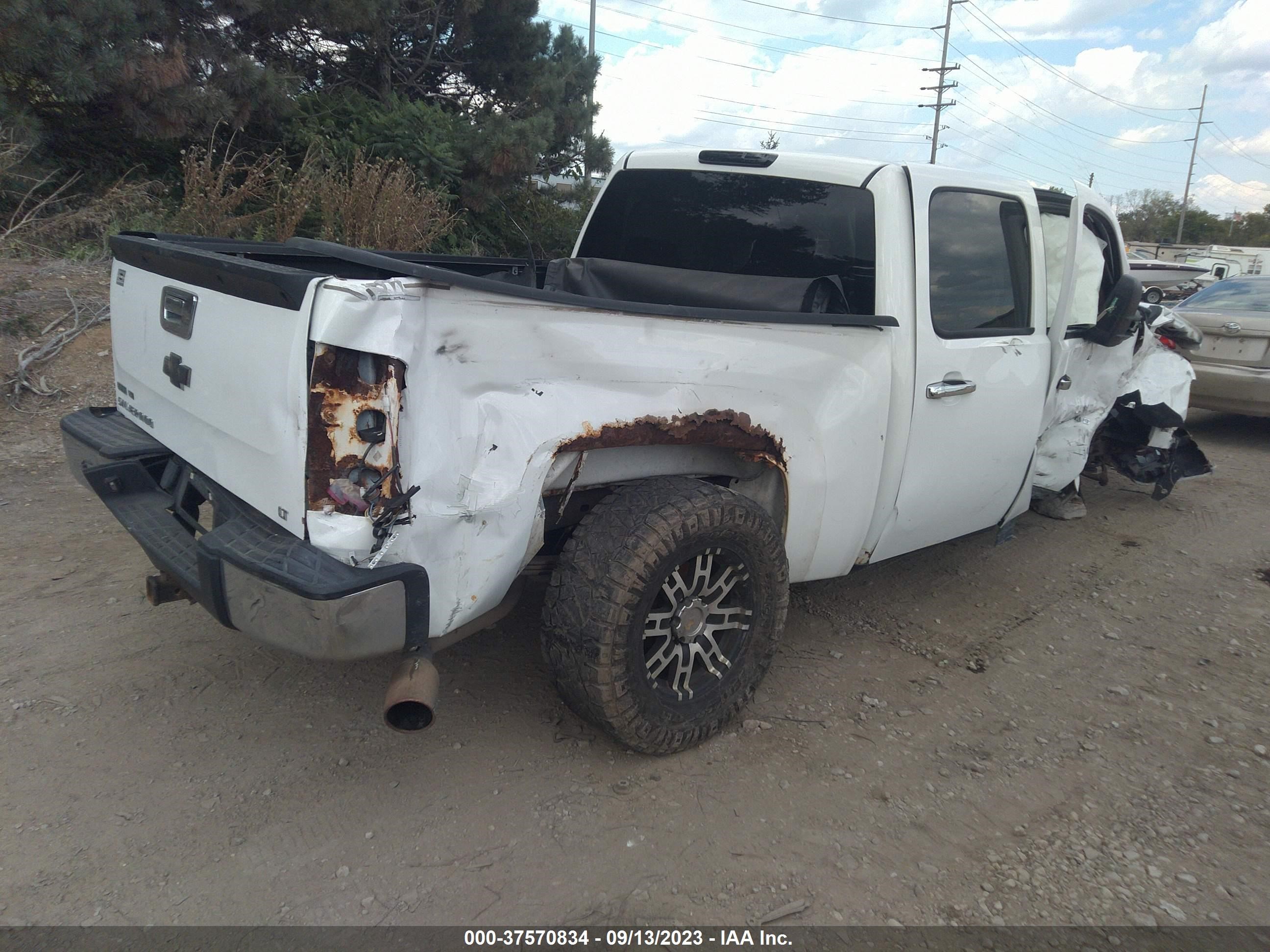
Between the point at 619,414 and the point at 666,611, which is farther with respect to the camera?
the point at 666,611

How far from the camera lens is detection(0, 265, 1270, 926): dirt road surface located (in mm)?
2309

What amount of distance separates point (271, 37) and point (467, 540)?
34.0ft

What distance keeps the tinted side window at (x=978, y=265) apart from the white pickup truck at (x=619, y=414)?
0.06 feet

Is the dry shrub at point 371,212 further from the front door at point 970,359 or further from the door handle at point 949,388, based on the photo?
the door handle at point 949,388

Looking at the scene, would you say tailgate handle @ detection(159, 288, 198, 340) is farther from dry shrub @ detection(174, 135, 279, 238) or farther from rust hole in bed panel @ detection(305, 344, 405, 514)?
dry shrub @ detection(174, 135, 279, 238)

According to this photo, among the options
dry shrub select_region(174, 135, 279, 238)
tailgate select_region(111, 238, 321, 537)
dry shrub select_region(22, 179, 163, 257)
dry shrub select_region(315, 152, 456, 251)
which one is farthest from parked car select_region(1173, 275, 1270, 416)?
dry shrub select_region(22, 179, 163, 257)

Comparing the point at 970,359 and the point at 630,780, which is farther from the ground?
the point at 970,359

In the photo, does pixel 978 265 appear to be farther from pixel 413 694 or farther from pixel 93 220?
pixel 93 220

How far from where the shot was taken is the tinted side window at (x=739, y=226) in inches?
135

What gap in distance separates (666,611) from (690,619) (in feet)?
0.31

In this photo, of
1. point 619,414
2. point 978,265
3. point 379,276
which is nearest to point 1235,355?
Result: point 978,265

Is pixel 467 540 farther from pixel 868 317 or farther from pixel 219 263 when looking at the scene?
pixel 868 317

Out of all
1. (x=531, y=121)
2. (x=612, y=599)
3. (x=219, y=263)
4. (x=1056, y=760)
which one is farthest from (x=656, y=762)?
(x=531, y=121)

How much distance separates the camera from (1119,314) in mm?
4332
